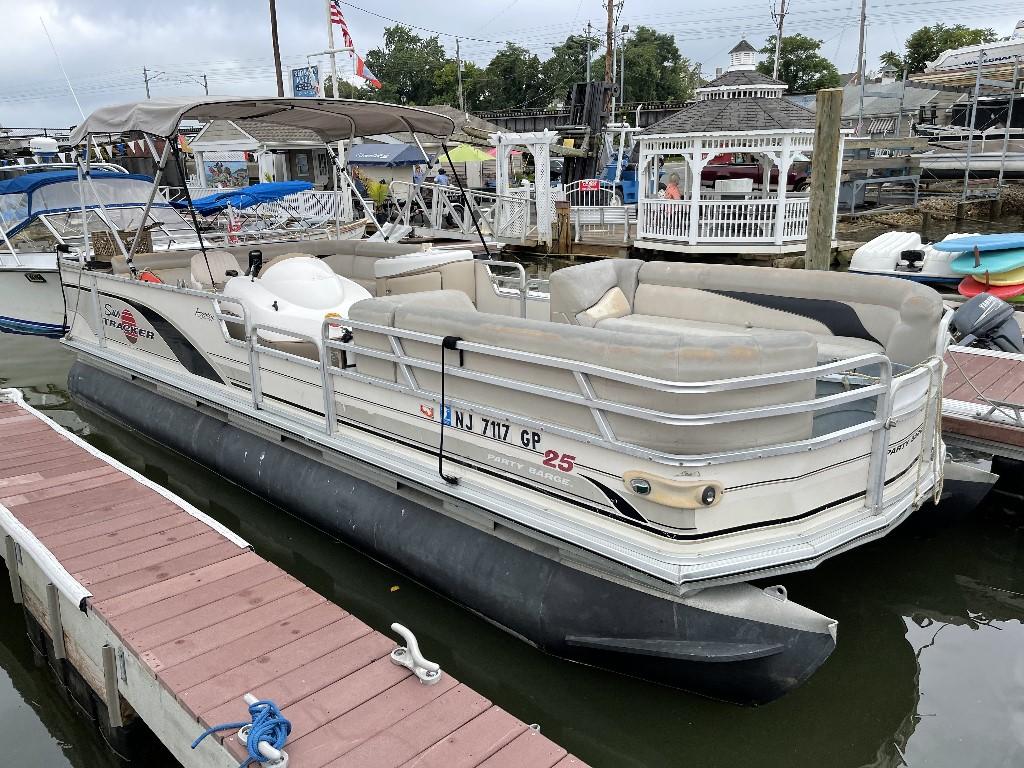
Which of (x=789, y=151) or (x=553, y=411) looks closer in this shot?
(x=553, y=411)

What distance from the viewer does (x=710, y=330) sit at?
566 cm

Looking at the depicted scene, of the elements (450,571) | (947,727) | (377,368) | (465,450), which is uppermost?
(377,368)

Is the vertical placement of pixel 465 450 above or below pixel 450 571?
above

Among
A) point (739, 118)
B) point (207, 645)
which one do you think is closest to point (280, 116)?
point (207, 645)

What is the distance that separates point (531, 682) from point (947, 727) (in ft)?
6.94

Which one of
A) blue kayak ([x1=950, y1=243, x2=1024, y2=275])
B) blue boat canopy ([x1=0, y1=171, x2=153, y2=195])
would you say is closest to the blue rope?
blue boat canopy ([x1=0, y1=171, x2=153, y2=195])

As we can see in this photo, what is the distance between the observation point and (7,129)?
106 feet

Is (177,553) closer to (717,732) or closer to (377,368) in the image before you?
(377,368)

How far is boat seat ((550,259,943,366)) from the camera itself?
487 centimetres

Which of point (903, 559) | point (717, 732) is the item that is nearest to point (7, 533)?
point (717, 732)

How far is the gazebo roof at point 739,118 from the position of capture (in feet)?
53.5

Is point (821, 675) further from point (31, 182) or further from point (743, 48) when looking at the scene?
point (743, 48)

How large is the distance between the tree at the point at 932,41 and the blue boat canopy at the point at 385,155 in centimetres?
4777

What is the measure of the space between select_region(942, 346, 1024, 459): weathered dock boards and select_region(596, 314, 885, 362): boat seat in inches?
52.7
